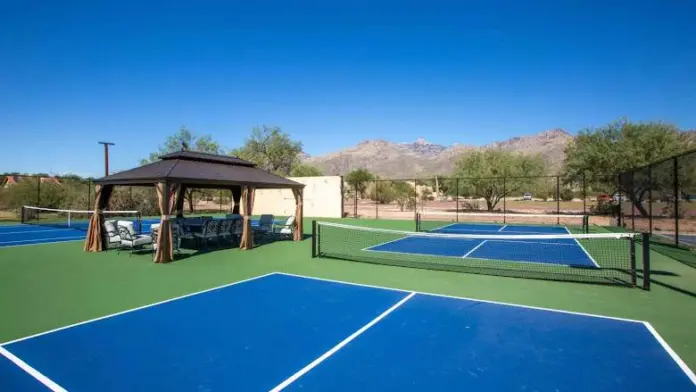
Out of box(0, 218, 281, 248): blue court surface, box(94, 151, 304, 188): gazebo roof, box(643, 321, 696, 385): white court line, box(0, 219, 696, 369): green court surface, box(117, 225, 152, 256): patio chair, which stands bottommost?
box(643, 321, 696, 385): white court line

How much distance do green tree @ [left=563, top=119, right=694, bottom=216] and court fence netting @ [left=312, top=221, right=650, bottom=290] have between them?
1232 centimetres

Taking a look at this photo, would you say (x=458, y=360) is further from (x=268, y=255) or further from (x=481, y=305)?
(x=268, y=255)

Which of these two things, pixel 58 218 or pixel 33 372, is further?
pixel 58 218

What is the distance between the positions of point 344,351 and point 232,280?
4929 mm

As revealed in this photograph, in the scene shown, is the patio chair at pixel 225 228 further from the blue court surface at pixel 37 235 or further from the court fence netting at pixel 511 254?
the blue court surface at pixel 37 235

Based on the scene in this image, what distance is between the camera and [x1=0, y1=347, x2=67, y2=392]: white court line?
406 cm

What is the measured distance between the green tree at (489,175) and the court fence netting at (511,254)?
56.6ft

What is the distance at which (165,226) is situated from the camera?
38.8 feet

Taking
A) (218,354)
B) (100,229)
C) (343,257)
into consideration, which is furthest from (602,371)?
(100,229)

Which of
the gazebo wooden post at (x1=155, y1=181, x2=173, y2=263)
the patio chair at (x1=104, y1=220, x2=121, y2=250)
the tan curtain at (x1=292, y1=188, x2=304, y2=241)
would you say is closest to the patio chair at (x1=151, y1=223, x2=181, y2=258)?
the gazebo wooden post at (x1=155, y1=181, x2=173, y2=263)

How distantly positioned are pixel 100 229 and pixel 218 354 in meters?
11.4

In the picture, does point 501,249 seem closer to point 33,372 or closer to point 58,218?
point 33,372

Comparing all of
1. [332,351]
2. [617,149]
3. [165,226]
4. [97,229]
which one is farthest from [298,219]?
[617,149]

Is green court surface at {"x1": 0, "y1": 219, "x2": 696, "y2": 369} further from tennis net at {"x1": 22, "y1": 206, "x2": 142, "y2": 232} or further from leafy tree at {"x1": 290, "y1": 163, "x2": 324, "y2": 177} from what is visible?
leafy tree at {"x1": 290, "y1": 163, "x2": 324, "y2": 177}
